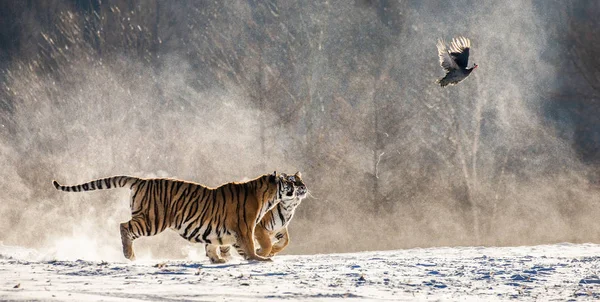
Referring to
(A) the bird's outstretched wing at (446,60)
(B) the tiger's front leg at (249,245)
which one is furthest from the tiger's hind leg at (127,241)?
(A) the bird's outstretched wing at (446,60)

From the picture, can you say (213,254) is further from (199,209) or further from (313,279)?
(313,279)

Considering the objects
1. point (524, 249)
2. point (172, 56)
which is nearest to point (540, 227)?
point (172, 56)

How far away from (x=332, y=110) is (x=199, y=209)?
1935 cm

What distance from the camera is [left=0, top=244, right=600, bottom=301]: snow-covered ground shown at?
26.3ft

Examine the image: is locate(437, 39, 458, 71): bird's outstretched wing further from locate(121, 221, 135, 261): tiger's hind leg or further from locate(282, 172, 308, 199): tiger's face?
locate(121, 221, 135, 261): tiger's hind leg

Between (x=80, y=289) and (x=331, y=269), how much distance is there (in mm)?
2608

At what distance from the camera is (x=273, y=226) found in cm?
1179

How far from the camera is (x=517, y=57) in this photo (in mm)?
30641

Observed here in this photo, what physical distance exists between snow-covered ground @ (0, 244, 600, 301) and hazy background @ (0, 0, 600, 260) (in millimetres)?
15354

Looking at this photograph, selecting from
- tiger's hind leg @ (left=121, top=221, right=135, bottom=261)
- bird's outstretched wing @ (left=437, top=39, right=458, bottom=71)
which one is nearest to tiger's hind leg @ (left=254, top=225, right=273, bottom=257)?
tiger's hind leg @ (left=121, top=221, right=135, bottom=261)

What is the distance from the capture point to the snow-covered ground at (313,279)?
316 inches

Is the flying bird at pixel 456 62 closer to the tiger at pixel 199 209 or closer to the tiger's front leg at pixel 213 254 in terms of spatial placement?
the tiger at pixel 199 209

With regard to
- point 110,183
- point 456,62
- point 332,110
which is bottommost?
Result: point 110,183

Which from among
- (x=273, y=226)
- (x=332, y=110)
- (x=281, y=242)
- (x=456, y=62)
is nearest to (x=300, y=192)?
(x=273, y=226)
